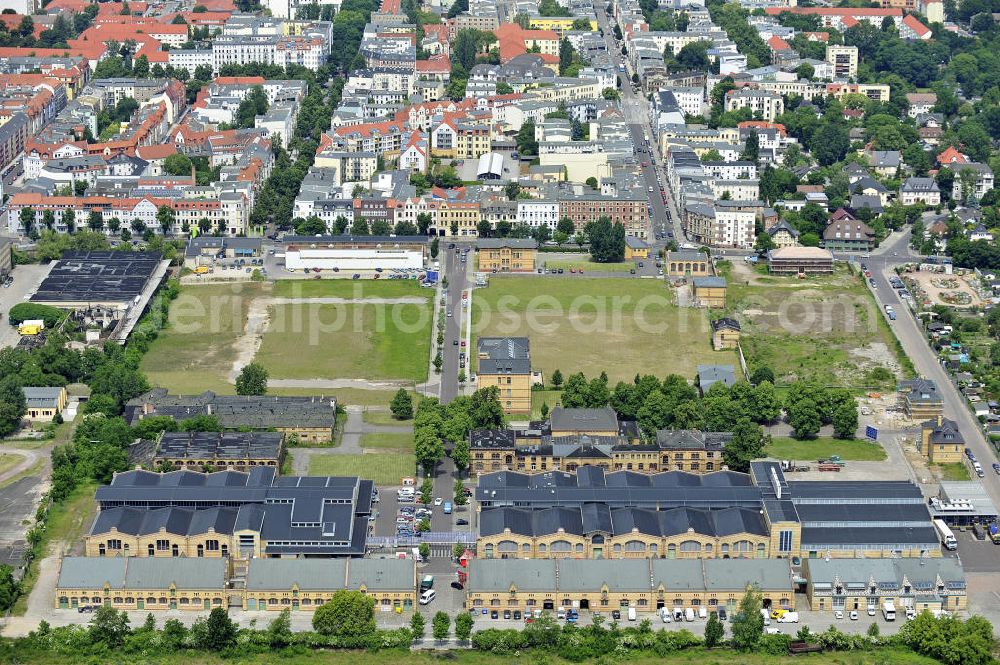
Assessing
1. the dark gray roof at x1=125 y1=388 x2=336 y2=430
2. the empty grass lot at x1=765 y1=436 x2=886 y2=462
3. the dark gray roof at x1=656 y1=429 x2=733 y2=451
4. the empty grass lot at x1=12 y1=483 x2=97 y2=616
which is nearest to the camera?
A: the empty grass lot at x1=12 y1=483 x2=97 y2=616

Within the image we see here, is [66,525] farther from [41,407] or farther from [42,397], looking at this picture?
[42,397]

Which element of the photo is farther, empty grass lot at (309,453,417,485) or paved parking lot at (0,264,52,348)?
paved parking lot at (0,264,52,348)

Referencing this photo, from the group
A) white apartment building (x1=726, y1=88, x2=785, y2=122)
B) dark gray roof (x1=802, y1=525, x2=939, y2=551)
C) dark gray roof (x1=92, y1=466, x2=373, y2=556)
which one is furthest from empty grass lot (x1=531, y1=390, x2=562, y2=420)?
white apartment building (x1=726, y1=88, x2=785, y2=122)

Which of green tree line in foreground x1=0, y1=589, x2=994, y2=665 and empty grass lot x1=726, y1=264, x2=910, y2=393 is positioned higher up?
green tree line in foreground x1=0, y1=589, x2=994, y2=665

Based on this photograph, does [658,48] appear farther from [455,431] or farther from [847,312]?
[455,431]

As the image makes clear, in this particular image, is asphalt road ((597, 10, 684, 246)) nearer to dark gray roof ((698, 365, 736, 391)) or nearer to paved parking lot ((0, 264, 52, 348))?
dark gray roof ((698, 365, 736, 391))

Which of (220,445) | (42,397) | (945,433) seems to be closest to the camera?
(220,445)

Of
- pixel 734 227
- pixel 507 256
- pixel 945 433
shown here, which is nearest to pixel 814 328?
pixel 734 227

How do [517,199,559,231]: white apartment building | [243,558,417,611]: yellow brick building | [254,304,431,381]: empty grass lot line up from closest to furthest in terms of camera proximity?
1. [243,558,417,611]: yellow brick building
2. [254,304,431,381]: empty grass lot
3. [517,199,559,231]: white apartment building
